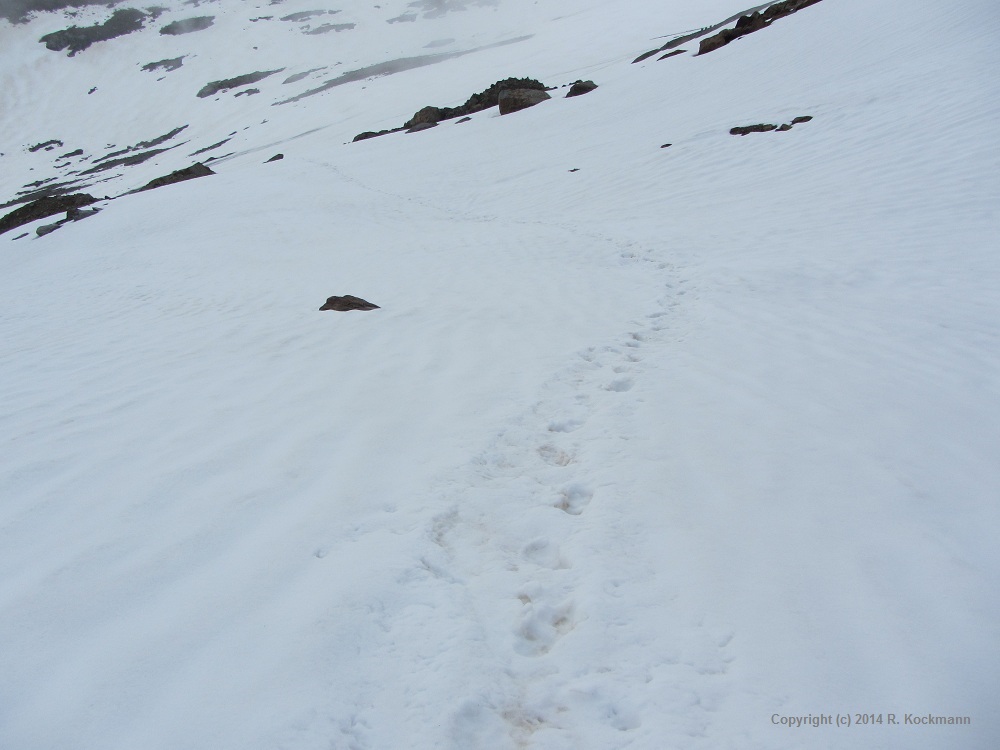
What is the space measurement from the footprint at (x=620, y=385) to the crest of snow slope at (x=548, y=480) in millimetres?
22

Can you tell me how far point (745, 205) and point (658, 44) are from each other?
70.4 ft

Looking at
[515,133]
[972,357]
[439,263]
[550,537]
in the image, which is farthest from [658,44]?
[550,537]

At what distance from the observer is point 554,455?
A: 2721mm

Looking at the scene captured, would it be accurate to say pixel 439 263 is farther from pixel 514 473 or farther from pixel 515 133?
pixel 515 133

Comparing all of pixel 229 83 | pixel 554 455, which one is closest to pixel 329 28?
pixel 229 83

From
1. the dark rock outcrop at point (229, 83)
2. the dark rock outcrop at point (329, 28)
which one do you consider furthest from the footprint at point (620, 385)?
the dark rock outcrop at point (329, 28)

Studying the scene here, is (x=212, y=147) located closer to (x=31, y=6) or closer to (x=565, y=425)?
(x=565, y=425)

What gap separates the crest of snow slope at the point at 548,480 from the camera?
1514 millimetres

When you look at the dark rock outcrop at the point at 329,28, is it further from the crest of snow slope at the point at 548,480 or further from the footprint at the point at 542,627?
the footprint at the point at 542,627

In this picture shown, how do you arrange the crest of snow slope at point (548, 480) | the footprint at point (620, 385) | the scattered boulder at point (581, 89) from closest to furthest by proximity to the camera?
the crest of snow slope at point (548, 480), the footprint at point (620, 385), the scattered boulder at point (581, 89)

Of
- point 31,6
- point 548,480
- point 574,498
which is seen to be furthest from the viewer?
point 31,6

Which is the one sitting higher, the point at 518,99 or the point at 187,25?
the point at 187,25

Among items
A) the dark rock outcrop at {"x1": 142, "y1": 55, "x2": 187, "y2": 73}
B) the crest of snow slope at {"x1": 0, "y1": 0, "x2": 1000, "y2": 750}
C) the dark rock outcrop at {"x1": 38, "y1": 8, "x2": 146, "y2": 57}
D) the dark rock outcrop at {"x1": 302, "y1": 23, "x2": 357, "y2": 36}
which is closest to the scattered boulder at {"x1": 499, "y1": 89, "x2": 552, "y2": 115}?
the crest of snow slope at {"x1": 0, "y1": 0, "x2": 1000, "y2": 750}

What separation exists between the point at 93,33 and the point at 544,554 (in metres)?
78.3
